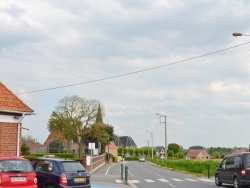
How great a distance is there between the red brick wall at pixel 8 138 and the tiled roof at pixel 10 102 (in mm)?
871

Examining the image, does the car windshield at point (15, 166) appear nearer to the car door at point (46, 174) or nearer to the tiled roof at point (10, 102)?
the car door at point (46, 174)

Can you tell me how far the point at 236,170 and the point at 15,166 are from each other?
1290 centimetres

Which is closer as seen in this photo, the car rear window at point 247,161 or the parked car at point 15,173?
the parked car at point 15,173

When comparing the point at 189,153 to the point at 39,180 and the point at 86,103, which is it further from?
the point at 39,180

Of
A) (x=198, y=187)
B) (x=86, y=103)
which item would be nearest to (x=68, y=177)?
(x=198, y=187)

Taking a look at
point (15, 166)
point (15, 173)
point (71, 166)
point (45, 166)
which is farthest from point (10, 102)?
point (15, 173)

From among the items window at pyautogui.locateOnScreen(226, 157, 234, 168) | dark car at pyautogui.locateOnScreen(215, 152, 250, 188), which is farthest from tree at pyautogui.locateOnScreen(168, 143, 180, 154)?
window at pyautogui.locateOnScreen(226, 157, 234, 168)

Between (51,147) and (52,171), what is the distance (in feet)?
345

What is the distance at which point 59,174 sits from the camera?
15195mm

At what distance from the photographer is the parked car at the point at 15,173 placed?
12648 mm

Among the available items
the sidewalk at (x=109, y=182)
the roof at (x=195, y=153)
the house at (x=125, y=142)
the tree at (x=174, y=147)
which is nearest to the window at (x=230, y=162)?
the sidewalk at (x=109, y=182)

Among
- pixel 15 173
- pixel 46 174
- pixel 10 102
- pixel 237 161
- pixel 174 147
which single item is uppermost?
pixel 10 102

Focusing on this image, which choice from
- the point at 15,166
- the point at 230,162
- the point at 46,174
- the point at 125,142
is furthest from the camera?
the point at 125,142

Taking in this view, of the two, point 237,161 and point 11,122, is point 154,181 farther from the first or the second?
point 11,122
